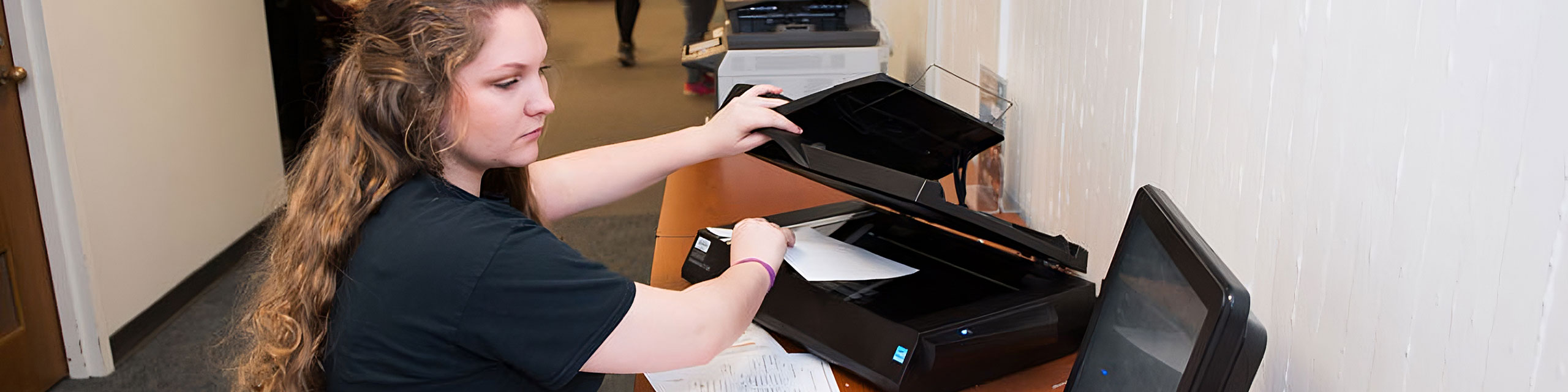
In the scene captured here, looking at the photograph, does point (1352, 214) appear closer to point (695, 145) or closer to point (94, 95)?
point (695, 145)

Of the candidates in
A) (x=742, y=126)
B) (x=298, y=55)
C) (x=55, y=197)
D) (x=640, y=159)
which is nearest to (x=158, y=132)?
(x=55, y=197)

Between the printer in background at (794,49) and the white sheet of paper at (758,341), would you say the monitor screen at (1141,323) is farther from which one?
the printer in background at (794,49)

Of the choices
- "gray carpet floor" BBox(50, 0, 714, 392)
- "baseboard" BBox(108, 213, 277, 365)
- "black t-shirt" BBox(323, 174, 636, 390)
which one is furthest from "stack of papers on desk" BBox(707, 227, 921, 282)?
"baseboard" BBox(108, 213, 277, 365)

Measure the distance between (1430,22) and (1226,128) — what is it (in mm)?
343

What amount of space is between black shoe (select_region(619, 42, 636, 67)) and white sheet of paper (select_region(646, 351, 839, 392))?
2.40 meters

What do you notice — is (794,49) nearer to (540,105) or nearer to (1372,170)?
(540,105)

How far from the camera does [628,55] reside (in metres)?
3.62

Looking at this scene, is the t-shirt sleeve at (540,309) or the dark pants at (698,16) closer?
the t-shirt sleeve at (540,309)

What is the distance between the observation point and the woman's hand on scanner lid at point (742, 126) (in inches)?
60.7

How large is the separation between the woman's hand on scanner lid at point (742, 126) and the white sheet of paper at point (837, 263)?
17 cm

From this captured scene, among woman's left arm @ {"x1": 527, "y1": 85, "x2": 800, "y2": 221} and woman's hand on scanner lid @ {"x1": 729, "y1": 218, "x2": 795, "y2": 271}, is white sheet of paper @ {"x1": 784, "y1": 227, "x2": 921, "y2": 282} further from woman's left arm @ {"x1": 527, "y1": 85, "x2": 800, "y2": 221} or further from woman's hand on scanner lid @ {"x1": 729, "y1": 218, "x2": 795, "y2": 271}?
woman's left arm @ {"x1": 527, "y1": 85, "x2": 800, "y2": 221}

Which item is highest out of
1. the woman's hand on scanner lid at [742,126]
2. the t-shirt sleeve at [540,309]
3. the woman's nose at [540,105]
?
the woman's nose at [540,105]

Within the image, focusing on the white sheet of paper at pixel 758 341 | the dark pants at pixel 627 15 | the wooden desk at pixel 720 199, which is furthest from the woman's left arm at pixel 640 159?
the dark pants at pixel 627 15

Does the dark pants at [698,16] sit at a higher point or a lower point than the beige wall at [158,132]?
higher
